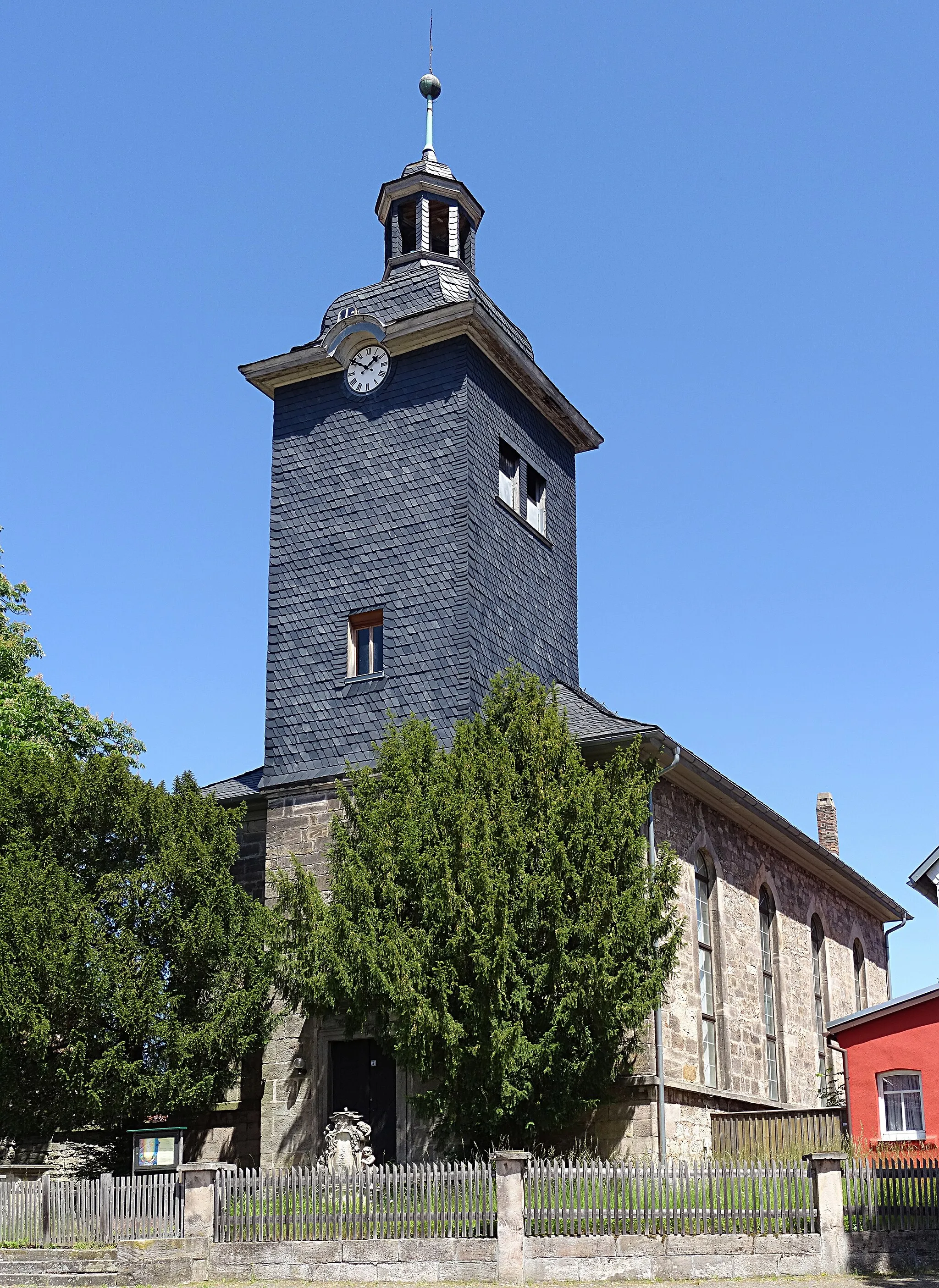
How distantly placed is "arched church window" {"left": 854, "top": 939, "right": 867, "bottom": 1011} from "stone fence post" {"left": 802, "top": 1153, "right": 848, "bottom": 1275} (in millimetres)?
16350

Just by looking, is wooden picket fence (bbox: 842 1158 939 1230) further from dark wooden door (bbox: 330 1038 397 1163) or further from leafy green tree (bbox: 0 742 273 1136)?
leafy green tree (bbox: 0 742 273 1136)

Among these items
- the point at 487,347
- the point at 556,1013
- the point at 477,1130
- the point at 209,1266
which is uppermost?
the point at 487,347

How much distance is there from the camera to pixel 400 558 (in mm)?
23453

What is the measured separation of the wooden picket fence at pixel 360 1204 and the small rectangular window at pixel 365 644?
8.68 meters

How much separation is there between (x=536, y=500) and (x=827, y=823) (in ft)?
50.6

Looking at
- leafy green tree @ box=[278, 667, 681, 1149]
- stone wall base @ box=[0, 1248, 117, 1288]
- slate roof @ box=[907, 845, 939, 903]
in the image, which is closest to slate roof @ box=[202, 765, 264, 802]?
leafy green tree @ box=[278, 667, 681, 1149]

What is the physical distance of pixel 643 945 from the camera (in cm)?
1770

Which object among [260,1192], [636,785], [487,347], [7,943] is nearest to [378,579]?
[487,347]

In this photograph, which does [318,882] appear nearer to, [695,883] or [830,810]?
[695,883]

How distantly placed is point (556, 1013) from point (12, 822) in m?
8.00

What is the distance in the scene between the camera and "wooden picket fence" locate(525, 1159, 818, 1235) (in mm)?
15195

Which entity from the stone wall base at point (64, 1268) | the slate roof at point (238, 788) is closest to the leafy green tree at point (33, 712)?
the slate roof at point (238, 788)

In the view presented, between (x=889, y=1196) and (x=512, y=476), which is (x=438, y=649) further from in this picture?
(x=889, y=1196)

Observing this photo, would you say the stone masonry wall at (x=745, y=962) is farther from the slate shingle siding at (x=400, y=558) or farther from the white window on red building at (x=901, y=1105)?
the slate shingle siding at (x=400, y=558)
